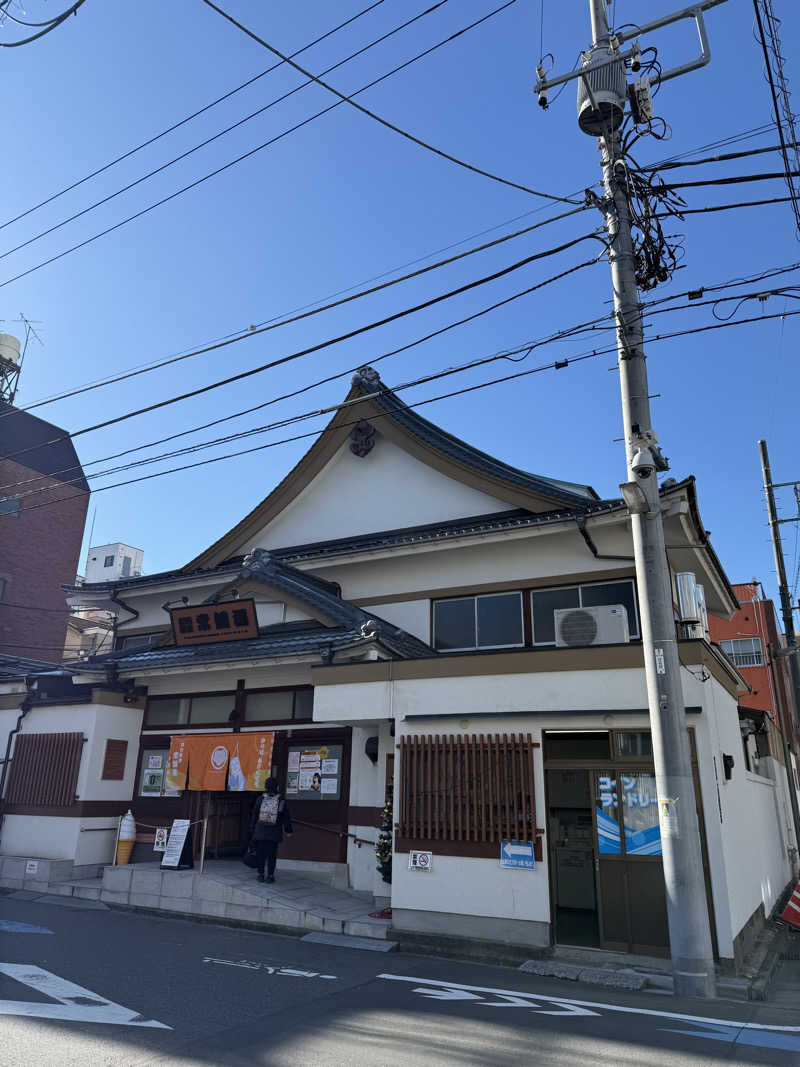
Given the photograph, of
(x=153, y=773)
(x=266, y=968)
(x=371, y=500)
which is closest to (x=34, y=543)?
(x=153, y=773)

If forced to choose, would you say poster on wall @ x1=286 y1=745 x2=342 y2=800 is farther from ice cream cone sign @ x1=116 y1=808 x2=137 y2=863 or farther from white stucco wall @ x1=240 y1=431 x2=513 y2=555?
white stucco wall @ x1=240 y1=431 x2=513 y2=555

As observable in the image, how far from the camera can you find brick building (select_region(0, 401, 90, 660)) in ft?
96.5

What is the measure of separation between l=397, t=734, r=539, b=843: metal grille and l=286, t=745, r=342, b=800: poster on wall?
10.8ft

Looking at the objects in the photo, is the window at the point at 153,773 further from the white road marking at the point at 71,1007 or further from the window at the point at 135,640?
the white road marking at the point at 71,1007

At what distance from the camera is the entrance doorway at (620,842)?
8.76m

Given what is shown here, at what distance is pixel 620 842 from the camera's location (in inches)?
357

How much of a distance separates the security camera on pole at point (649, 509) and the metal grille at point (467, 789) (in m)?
2.30

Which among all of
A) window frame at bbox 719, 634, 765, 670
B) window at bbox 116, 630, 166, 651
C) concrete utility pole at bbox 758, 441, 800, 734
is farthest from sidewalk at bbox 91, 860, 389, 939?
window frame at bbox 719, 634, 765, 670

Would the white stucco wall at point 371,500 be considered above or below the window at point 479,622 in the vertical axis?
above

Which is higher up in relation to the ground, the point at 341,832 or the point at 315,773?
the point at 315,773

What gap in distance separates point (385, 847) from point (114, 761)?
7.02m

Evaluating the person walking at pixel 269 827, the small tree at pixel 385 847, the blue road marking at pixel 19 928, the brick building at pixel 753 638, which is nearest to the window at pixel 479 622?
the small tree at pixel 385 847

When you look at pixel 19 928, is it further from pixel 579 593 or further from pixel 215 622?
pixel 579 593

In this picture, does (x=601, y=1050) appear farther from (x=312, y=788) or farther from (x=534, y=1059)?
(x=312, y=788)
